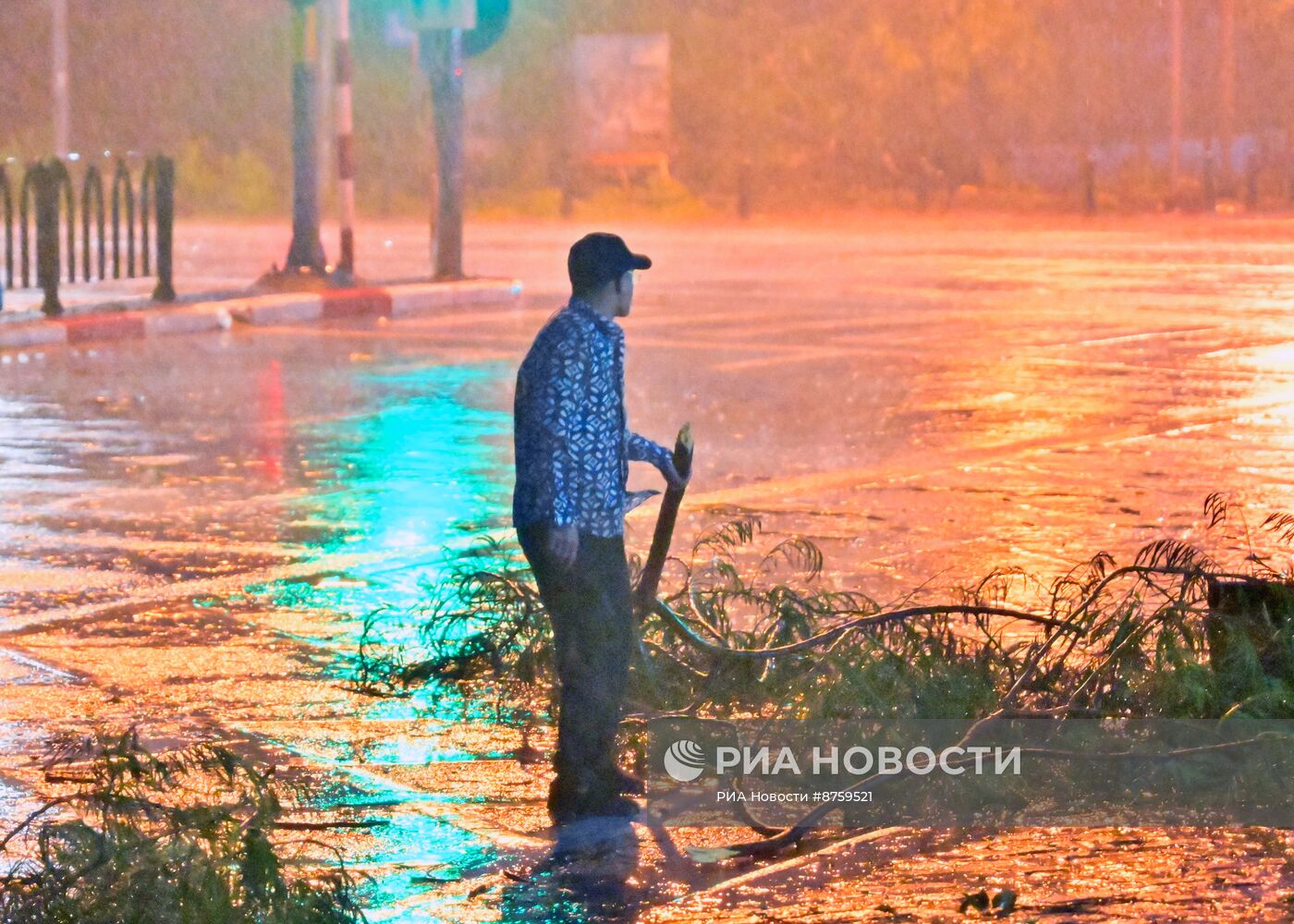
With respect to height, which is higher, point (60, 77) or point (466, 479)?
point (60, 77)

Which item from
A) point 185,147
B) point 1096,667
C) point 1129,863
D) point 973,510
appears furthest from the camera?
point 185,147

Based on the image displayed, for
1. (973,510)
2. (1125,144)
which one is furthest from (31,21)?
(973,510)

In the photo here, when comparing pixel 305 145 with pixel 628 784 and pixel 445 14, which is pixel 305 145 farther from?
pixel 628 784

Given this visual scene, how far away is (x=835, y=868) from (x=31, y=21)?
177 feet

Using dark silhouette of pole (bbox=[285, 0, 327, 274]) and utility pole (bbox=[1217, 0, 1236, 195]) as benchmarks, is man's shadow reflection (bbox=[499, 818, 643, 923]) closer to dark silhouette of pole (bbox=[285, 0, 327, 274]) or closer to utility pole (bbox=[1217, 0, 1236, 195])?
dark silhouette of pole (bbox=[285, 0, 327, 274])

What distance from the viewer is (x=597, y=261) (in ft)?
17.7

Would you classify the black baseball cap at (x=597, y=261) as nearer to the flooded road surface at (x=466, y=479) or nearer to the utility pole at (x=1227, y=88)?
the flooded road surface at (x=466, y=479)

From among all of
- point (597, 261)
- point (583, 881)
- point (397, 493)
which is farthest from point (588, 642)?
point (397, 493)

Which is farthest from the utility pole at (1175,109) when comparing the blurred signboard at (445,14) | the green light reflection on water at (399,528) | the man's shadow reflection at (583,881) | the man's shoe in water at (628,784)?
the man's shadow reflection at (583,881)

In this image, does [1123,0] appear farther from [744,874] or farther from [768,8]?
[744,874]

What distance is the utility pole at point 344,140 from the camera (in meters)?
23.1

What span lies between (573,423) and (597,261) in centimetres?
44

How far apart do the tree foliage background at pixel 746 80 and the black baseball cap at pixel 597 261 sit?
47.7m

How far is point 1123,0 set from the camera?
56.4 metres
